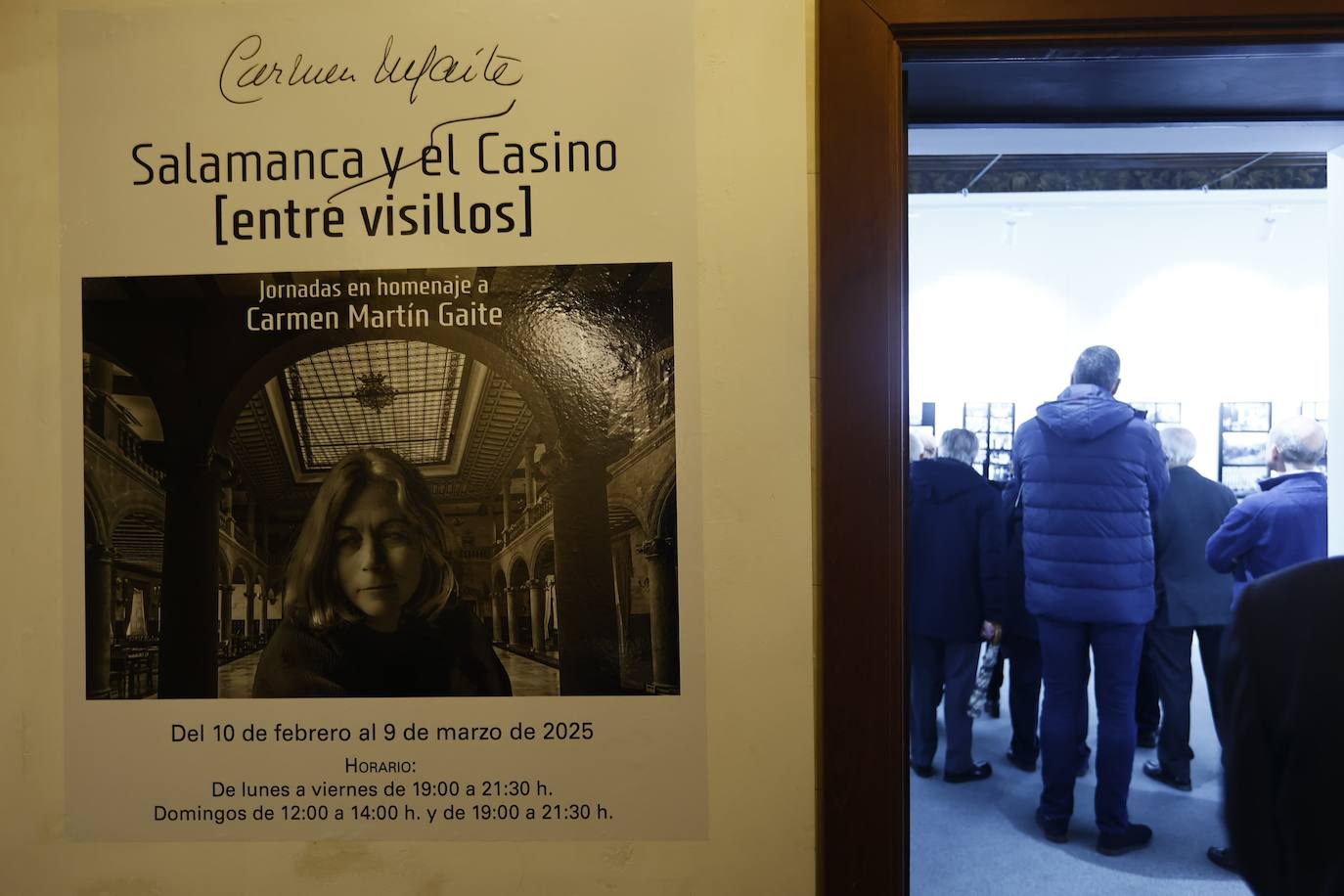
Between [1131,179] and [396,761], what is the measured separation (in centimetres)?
639

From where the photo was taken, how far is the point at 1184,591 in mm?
3814

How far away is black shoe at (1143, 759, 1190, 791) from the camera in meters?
4.09

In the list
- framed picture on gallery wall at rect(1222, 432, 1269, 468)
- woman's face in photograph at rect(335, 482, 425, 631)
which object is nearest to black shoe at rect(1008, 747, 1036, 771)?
framed picture on gallery wall at rect(1222, 432, 1269, 468)

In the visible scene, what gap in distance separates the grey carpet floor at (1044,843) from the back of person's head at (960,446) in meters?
1.00

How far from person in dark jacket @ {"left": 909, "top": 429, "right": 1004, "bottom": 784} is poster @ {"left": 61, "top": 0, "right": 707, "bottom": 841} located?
2.56 meters

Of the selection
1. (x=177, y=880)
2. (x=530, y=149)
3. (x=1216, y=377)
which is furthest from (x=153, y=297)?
(x=1216, y=377)

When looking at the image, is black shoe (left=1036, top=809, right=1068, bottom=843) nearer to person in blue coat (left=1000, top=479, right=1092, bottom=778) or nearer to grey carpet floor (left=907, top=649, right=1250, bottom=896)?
grey carpet floor (left=907, top=649, right=1250, bottom=896)

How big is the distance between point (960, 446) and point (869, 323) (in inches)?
106

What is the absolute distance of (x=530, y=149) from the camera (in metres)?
1.62

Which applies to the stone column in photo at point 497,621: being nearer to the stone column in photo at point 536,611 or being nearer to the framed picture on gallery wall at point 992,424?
the stone column in photo at point 536,611

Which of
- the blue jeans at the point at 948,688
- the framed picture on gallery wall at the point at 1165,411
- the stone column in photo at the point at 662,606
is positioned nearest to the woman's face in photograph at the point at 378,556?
the stone column in photo at the point at 662,606

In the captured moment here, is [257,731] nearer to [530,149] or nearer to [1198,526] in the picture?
[530,149]

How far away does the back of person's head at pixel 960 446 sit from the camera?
13.4ft
